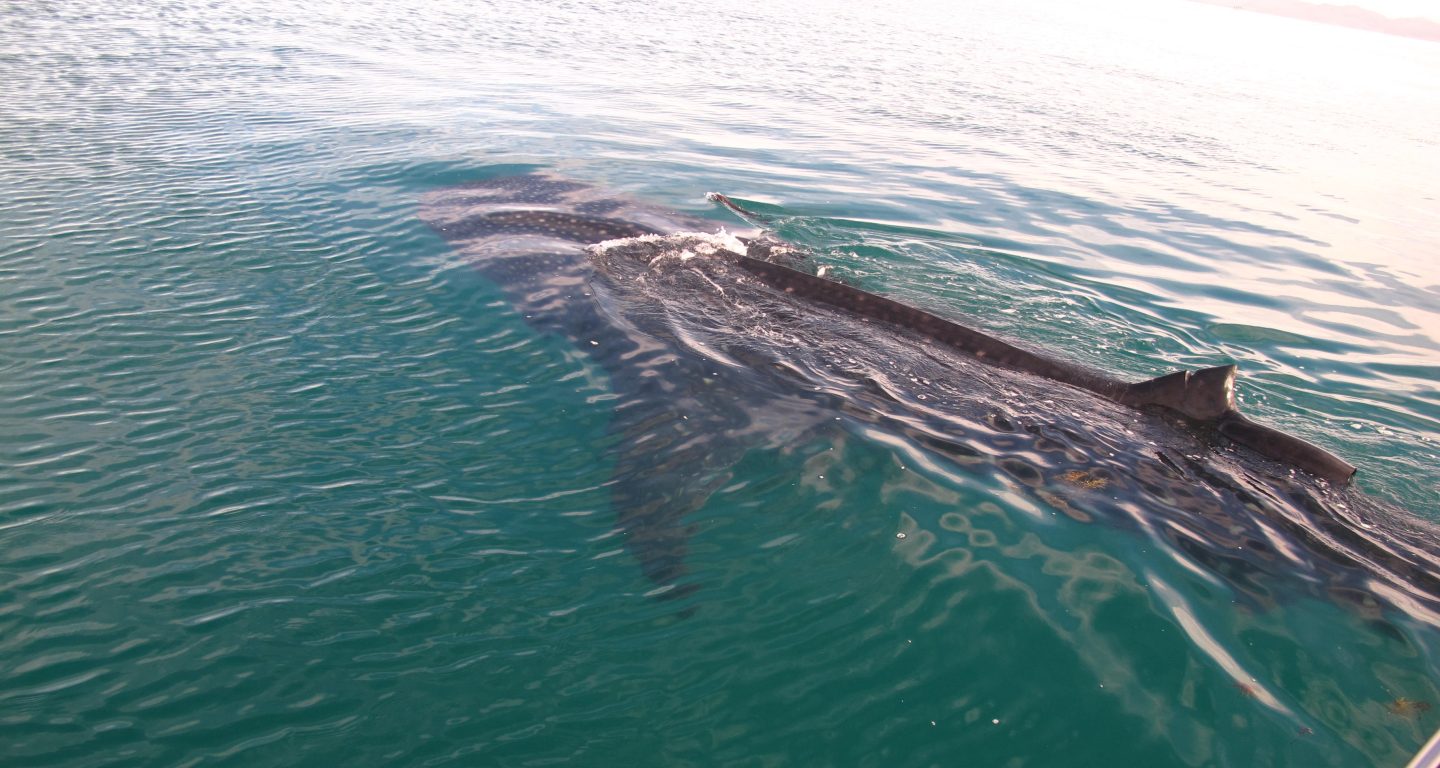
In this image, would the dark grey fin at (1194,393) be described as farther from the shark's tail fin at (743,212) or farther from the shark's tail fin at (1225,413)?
the shark's tail fin at (743,212)

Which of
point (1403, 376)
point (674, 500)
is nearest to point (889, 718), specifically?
point (674, 500)

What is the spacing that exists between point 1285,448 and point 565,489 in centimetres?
482

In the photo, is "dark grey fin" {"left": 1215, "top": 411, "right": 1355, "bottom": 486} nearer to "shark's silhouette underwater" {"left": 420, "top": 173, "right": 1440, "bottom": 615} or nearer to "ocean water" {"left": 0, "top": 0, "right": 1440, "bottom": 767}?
"shark's silhouette underwater" {"left": 420, "top": 173, "right": 1440, "bottom": 615}

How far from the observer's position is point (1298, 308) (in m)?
10.1

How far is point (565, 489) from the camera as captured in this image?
18.7 feet

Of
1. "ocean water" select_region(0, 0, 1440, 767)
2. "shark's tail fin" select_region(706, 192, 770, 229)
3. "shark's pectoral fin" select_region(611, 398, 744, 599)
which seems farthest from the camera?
"shark's tail fin" select_region(706, 192, 770, 229)

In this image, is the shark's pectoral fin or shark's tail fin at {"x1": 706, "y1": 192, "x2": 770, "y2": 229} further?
shark's tail fin at {"x1": 706, "y1": 192, "x2": 770, "y2": 229}

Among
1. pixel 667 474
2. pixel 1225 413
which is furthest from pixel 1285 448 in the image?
pixel 667 474

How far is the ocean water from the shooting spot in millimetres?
4062

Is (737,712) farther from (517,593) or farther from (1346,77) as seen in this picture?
(1346,77)

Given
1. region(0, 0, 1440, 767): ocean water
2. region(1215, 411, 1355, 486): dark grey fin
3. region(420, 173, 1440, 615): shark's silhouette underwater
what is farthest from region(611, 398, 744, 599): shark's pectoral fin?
region(1215, 411, 1355, 486): dark grey fin

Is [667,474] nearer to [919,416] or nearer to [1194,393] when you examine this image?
[919,416]

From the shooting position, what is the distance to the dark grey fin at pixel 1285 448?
549 cm

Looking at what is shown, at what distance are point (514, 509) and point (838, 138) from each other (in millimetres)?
12891
